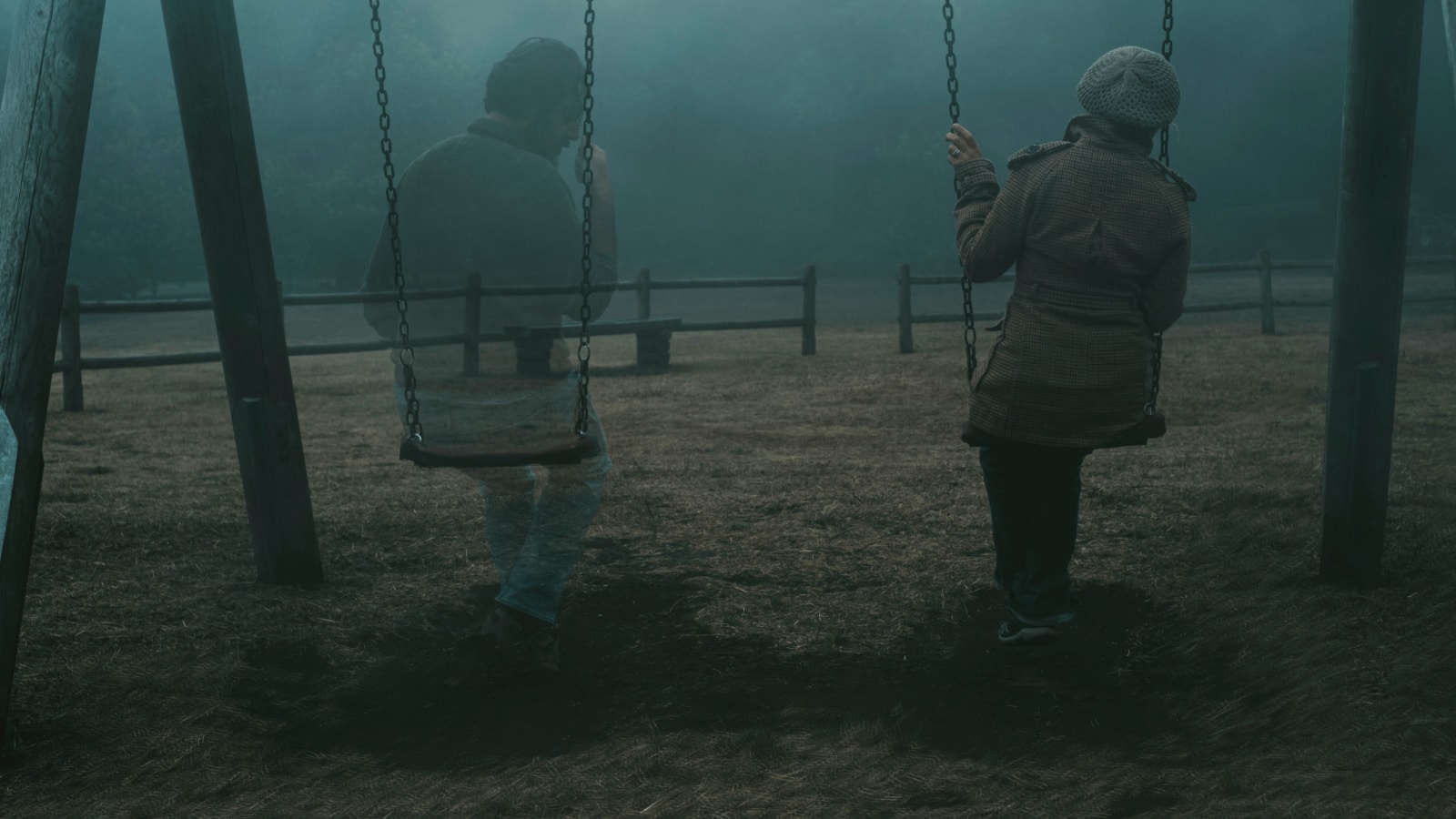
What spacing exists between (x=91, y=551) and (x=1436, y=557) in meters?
4.49

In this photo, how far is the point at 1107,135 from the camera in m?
2.79

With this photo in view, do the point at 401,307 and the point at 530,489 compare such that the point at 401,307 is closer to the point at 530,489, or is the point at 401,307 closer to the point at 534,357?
the point at 530,489

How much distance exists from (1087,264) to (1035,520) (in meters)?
0.65

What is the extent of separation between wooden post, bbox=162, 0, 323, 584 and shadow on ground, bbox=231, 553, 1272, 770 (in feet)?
2.10

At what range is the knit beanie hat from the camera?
276 cm

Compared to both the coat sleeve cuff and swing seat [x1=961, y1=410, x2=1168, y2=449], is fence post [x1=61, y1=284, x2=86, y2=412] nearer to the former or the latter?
the coat sleeve cuff

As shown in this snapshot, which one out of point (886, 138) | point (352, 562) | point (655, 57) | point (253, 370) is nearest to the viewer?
point (253, 370)

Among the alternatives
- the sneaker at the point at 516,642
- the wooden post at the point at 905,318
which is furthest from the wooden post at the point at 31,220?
the wooden post at the point at 905,318

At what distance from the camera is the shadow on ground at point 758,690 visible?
8.88 feet

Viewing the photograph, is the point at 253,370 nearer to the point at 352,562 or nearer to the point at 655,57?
the point at 352,562

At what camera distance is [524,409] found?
3.11 meters

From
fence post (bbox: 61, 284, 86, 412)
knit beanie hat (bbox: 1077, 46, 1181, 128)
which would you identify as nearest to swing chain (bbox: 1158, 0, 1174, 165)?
knit beanie hat (bbox: 1077, 46, 1181, 128)

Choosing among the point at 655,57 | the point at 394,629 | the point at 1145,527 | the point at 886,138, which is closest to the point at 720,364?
the point at 1145,527

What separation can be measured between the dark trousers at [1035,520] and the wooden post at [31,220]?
2.17 m
